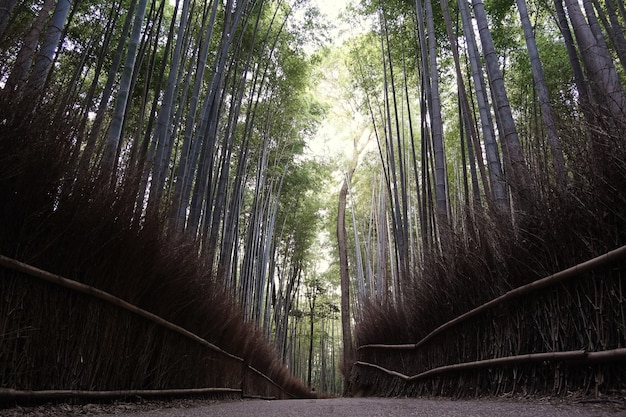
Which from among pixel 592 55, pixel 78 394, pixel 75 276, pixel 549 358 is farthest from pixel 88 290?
pixel 592 55

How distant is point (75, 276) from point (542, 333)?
6.45 ft

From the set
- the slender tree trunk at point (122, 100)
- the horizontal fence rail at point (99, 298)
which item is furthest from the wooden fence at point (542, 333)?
the slender tree trunk at point (122, 100)

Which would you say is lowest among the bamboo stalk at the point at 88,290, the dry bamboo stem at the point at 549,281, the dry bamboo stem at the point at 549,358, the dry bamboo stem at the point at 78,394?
the dry bamboo stem at the point at 78,394

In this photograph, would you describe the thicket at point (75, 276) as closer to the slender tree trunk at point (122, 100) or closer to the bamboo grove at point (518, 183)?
the slender tree trunk at point (122, 100)

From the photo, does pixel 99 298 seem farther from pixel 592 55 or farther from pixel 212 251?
pixel 592 55

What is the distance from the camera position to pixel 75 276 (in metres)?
1.79

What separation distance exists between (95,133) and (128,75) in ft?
3.18

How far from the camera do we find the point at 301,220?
1176 cm

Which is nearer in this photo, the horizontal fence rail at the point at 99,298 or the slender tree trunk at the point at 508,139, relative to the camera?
the horizontal fence rail at the point at 99,298

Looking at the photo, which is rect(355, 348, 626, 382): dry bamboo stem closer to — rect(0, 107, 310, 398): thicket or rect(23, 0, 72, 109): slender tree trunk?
rect(0, 107, 310, 398): thicket

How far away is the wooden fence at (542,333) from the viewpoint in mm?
1514

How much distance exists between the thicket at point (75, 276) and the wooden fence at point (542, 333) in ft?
5.58

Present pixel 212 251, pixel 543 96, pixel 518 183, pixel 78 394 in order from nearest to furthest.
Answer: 1. pixel 78 394
2. pixel 518 183
3. pixel 543 96
4. pixel 212 251

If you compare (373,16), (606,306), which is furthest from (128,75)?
(373,16)
